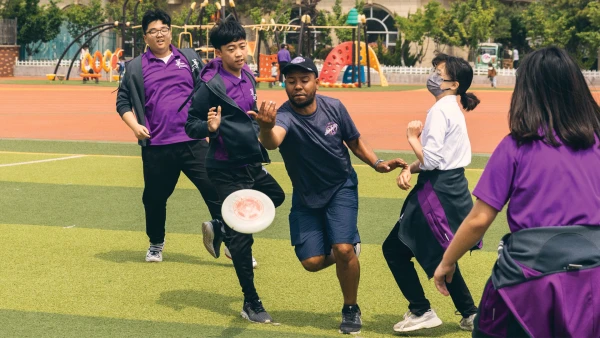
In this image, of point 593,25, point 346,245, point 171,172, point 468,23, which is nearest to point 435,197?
point 346,245

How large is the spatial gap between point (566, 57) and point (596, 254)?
720 millimetres

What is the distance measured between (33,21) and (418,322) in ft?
185

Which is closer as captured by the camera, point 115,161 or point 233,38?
point 233,38

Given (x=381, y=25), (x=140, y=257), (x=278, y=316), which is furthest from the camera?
(x=381, y=25)

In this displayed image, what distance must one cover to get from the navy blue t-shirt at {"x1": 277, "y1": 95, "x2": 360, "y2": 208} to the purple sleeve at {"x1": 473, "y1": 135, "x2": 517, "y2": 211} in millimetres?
2272

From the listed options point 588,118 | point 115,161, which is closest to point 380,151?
point 115,161

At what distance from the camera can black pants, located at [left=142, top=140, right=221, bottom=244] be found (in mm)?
7737

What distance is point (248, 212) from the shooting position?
18.0 ft

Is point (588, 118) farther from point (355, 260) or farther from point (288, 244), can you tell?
point (288, 244)

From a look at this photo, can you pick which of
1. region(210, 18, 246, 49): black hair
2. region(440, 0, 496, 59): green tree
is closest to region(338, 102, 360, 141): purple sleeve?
region(210, 18, 246, 49): black hair

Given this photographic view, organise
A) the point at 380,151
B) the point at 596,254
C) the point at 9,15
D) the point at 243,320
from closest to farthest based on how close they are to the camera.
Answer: the point at 596,254 < the point at 243,320 < the point at 380,151 < the point at 9,15

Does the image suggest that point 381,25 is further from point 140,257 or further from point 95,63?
point 140,257

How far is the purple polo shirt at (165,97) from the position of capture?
7.77 m

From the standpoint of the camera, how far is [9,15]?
58.5 m
